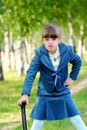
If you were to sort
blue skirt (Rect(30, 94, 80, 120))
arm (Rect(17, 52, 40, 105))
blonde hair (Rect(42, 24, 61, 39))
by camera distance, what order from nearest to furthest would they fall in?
arm (Rect(17, 52, 40, 105)) < blonde hair (Rect(42, 24, 61, 39)) < blue skirt (Rect(30, 94, 80, 120))

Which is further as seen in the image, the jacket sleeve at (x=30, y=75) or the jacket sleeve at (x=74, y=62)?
the jacket sleeve at (x=74, y=62)

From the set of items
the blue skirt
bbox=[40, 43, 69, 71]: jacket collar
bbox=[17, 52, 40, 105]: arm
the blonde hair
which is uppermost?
the blonde hair

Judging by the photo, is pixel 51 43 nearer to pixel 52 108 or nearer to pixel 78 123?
pixel 52 108

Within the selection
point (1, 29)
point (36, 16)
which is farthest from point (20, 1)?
point (1, 29)

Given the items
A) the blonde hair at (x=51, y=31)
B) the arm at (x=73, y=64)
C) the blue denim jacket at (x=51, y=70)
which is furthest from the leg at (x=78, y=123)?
the blonde hair at (x=51, y=31)

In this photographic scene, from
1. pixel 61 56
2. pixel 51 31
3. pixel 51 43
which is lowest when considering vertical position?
pixel 61 56

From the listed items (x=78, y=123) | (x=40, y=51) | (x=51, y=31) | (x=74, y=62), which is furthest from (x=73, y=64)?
(x=78, y=123)

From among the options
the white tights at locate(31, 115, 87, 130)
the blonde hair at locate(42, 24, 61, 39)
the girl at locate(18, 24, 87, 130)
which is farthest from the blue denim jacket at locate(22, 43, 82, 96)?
the white tights at locate(31, 115, 87, 130)

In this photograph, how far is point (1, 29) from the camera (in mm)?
34500

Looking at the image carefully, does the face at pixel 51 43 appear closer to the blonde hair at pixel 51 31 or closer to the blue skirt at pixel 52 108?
the blonde hair at pixel 51 31

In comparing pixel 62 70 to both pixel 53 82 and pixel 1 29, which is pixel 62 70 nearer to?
pixel 53 82

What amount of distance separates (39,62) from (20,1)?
735 inches

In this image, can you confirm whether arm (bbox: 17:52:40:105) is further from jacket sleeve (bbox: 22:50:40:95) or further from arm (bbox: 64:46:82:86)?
arm (bbox: 64:46:82:86)

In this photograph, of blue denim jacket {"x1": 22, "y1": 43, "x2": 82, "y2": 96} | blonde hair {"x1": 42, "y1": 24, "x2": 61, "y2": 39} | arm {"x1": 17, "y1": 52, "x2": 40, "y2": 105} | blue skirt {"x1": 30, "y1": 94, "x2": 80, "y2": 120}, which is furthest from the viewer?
blue skirt {"x1": 30, "y1": 94, "x2": 80, "y2": 120}
